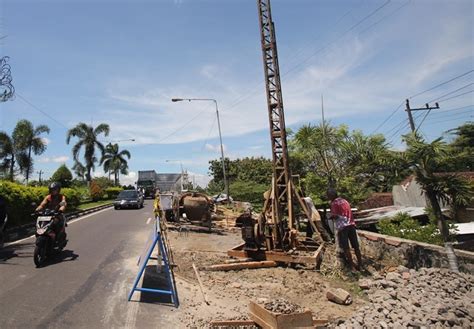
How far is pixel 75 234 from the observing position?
11.8 metres

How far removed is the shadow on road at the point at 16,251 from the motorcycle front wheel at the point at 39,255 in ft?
3.69

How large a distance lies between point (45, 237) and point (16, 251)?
8.23ft

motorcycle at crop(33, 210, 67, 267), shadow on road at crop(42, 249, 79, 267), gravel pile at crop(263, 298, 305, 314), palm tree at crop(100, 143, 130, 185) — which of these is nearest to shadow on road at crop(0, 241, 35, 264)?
shadow on road at crop(42, 249, 79, 267)

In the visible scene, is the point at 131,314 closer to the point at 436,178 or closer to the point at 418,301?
the point at 418,301

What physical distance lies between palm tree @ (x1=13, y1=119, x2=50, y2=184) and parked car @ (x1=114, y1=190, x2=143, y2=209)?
52.2 ft

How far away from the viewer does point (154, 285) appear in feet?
19.9

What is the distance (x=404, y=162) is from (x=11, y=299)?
27.6ft

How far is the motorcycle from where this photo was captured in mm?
7121

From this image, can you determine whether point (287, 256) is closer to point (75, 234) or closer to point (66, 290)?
point (66, 290)

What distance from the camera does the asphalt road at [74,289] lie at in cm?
454

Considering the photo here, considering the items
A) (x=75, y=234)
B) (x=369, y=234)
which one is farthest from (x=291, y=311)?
(x=75, y=234)

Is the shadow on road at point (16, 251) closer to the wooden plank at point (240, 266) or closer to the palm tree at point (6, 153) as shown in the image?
the wooden plank at point (240, 266)

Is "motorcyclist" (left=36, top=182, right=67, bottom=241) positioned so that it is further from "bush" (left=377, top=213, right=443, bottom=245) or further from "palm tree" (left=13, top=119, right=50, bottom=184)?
"palm tree" (left=13, top=119, right=50, bottom=184)

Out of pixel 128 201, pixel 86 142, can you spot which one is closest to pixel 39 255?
pixel 128 201
